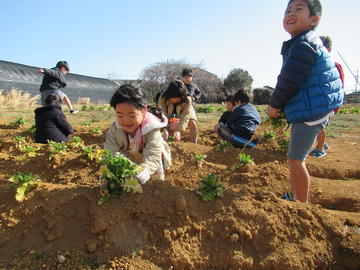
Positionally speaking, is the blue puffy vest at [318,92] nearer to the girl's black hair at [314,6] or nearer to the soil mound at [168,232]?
the girl's black hair at [314,6]

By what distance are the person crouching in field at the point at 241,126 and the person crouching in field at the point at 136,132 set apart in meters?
2.26

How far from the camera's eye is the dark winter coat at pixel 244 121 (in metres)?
5.16

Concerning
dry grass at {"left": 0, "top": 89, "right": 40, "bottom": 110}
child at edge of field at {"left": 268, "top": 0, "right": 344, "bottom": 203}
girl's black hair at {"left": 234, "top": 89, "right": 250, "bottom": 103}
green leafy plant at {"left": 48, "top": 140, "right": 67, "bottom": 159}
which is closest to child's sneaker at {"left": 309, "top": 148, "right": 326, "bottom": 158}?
girl's black hair at {"left": 234, "top": 89, "right": 250, "bottom": 103}

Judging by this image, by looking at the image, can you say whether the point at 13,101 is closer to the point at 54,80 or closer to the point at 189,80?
the point at 54,80

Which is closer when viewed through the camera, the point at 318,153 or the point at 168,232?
the point at 168,232

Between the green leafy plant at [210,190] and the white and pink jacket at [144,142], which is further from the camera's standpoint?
the white and pink jacket at [144,142]

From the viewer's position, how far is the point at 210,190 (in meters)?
2.65

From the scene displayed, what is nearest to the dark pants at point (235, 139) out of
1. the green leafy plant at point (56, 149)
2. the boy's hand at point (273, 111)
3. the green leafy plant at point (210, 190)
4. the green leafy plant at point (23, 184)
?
the boy's hand at point (273, 111)

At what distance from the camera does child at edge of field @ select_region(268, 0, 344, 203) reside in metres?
2.64

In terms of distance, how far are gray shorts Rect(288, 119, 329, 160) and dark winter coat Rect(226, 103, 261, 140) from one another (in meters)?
2.28

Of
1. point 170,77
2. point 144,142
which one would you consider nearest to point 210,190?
point 144,142

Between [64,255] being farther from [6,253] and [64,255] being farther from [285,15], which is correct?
[285,15]

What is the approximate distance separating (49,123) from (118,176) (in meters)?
3.56

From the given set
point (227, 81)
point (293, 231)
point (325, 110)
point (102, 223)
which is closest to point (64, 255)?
point (102, 223)
